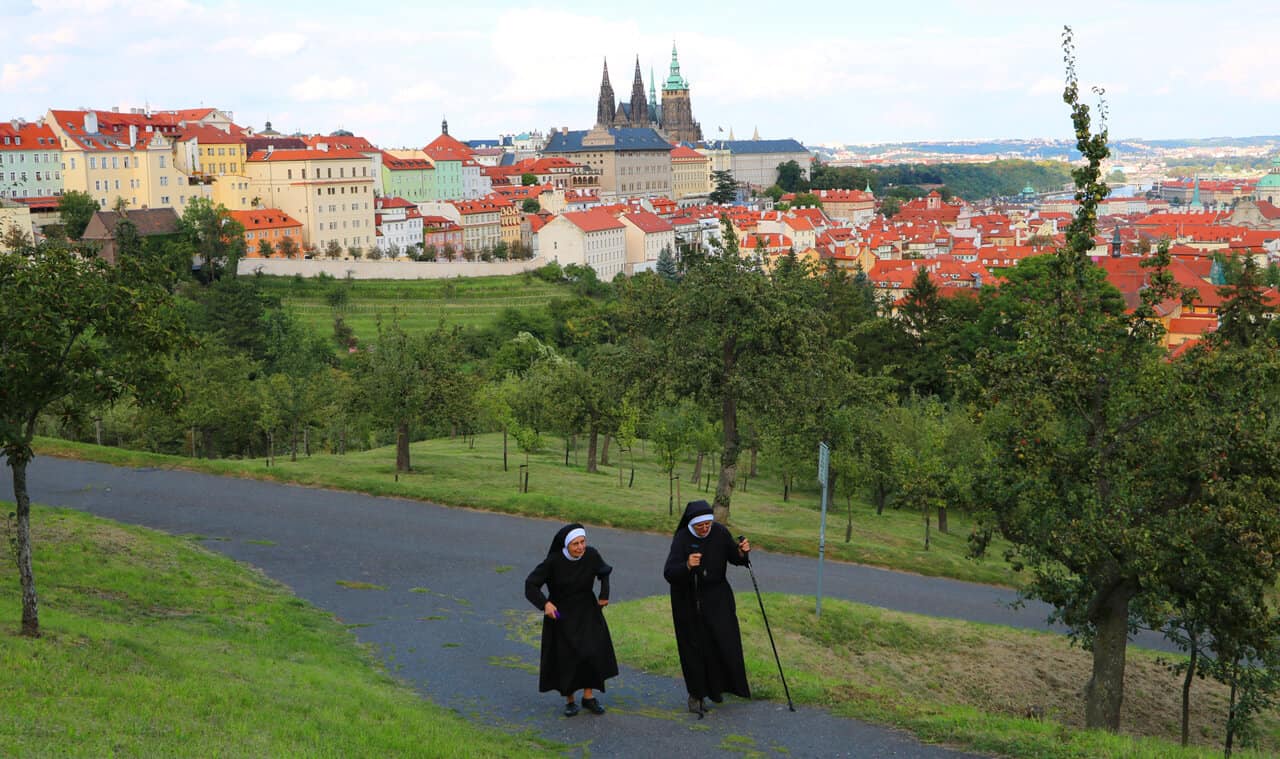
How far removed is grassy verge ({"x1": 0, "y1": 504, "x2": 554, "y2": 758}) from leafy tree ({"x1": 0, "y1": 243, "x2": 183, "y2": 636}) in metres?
1.37

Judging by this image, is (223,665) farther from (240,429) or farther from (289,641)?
(240,429)

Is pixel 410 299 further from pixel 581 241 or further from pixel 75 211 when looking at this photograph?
pixel 581 241

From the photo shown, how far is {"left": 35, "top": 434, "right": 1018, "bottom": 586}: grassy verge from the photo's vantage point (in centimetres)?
2345

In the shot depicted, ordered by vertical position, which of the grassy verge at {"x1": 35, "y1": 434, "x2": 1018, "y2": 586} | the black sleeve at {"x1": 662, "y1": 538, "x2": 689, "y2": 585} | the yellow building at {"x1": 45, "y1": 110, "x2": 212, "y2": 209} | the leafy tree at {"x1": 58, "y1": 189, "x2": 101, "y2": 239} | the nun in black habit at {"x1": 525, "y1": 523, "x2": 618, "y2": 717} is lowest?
the grassy verge at {"x1": 35, "y1": 434, "x2": 1018, "y2": 586}

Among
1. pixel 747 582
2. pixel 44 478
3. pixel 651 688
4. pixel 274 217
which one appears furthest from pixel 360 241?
pixel 651 688

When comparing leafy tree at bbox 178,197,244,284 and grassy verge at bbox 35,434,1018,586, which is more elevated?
leafy tree at bbox 178,197,244,284

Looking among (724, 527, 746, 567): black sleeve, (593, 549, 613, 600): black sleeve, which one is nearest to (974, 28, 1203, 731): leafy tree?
(724, 527, 746, 567): black sleeve

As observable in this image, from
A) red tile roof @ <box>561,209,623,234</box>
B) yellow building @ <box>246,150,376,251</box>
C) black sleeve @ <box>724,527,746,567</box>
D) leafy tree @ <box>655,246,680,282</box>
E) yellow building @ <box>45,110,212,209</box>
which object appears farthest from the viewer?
red tile roof @ <box>561,209,623,234</box>

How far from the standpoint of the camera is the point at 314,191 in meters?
104

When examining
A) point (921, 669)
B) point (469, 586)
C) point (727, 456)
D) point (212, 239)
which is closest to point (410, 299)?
point (212, 239)

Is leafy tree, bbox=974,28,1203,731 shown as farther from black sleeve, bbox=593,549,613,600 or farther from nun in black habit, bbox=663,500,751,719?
black sleeve, bbox=593,549,613,600

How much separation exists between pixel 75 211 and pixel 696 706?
290 ft

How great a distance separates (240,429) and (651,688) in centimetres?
2808

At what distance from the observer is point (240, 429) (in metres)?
36.8
